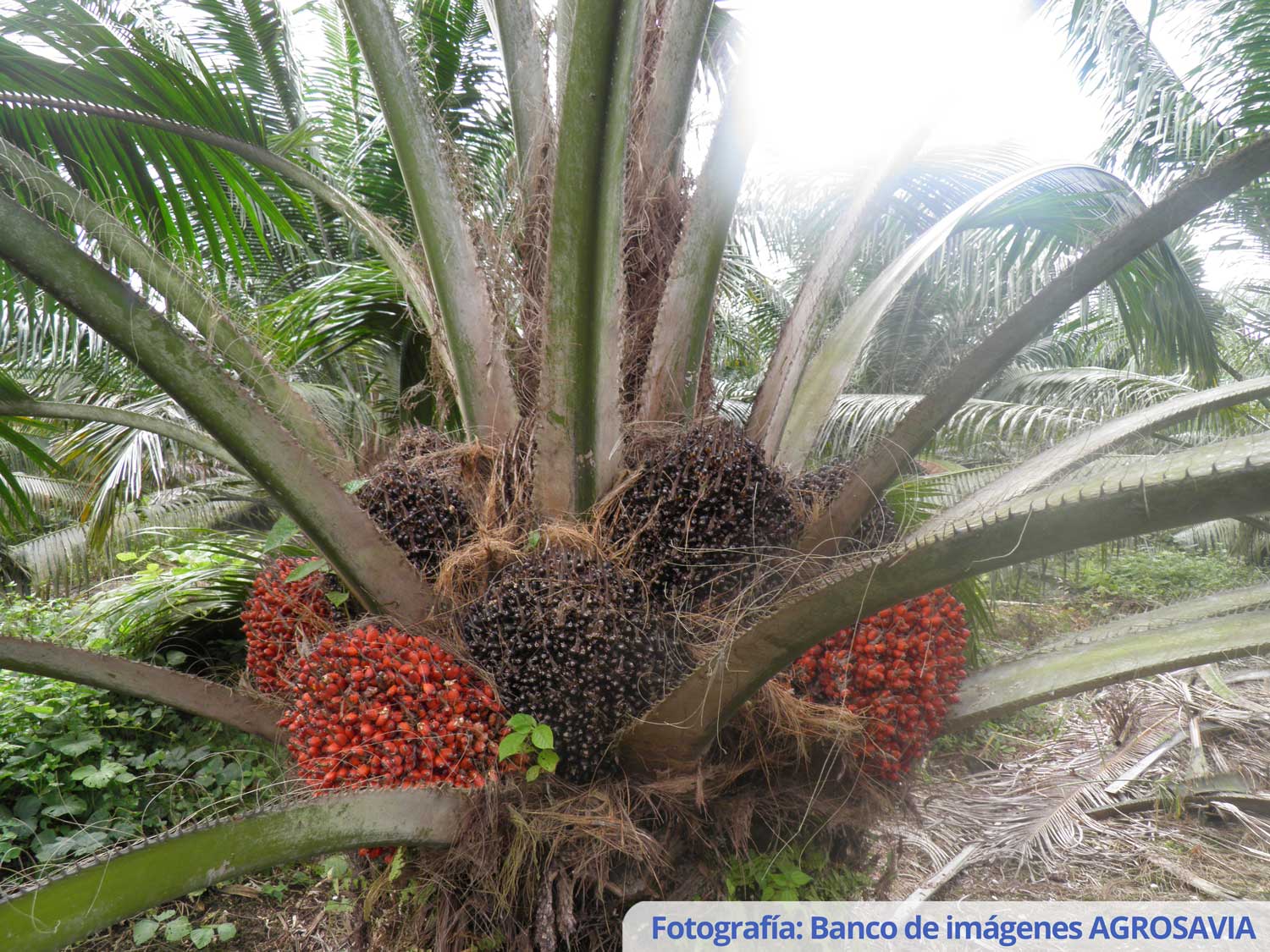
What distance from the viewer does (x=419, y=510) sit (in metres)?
1.81

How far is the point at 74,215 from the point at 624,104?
144 centimetres

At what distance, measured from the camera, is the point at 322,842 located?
1.28 meters

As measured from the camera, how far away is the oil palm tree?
122 cm

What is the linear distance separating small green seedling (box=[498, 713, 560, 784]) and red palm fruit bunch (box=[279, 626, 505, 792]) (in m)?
0.08

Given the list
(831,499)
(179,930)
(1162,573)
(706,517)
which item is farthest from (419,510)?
(1162,573)

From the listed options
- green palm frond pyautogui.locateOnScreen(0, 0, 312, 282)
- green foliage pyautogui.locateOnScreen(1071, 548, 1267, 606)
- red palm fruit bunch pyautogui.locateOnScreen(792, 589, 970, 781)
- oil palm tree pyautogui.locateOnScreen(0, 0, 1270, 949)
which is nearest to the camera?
oil palm tree pyautogui.locateOnScreen(0, 0, 1270, 949)

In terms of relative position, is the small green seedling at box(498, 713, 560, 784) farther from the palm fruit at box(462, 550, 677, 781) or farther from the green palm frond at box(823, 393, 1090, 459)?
the green palm frond at box(823, 393, 1090, 459)

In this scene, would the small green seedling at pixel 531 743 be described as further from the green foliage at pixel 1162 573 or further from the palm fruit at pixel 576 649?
the green foliage at pixel 1162 573

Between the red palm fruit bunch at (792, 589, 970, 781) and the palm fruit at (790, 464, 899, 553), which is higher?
the palm fruit at (790, 464, 899, 553)

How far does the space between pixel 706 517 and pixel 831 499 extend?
0.38 metres

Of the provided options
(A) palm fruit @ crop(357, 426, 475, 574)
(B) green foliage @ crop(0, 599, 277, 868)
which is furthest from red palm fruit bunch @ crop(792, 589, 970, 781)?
(B) green foliage @ crop(0, 599, 277, 868)

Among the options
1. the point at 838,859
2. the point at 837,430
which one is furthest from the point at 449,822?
the point at 837,430

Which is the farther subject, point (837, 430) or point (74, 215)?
point (837, 430)

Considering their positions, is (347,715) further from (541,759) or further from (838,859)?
(838,859)
